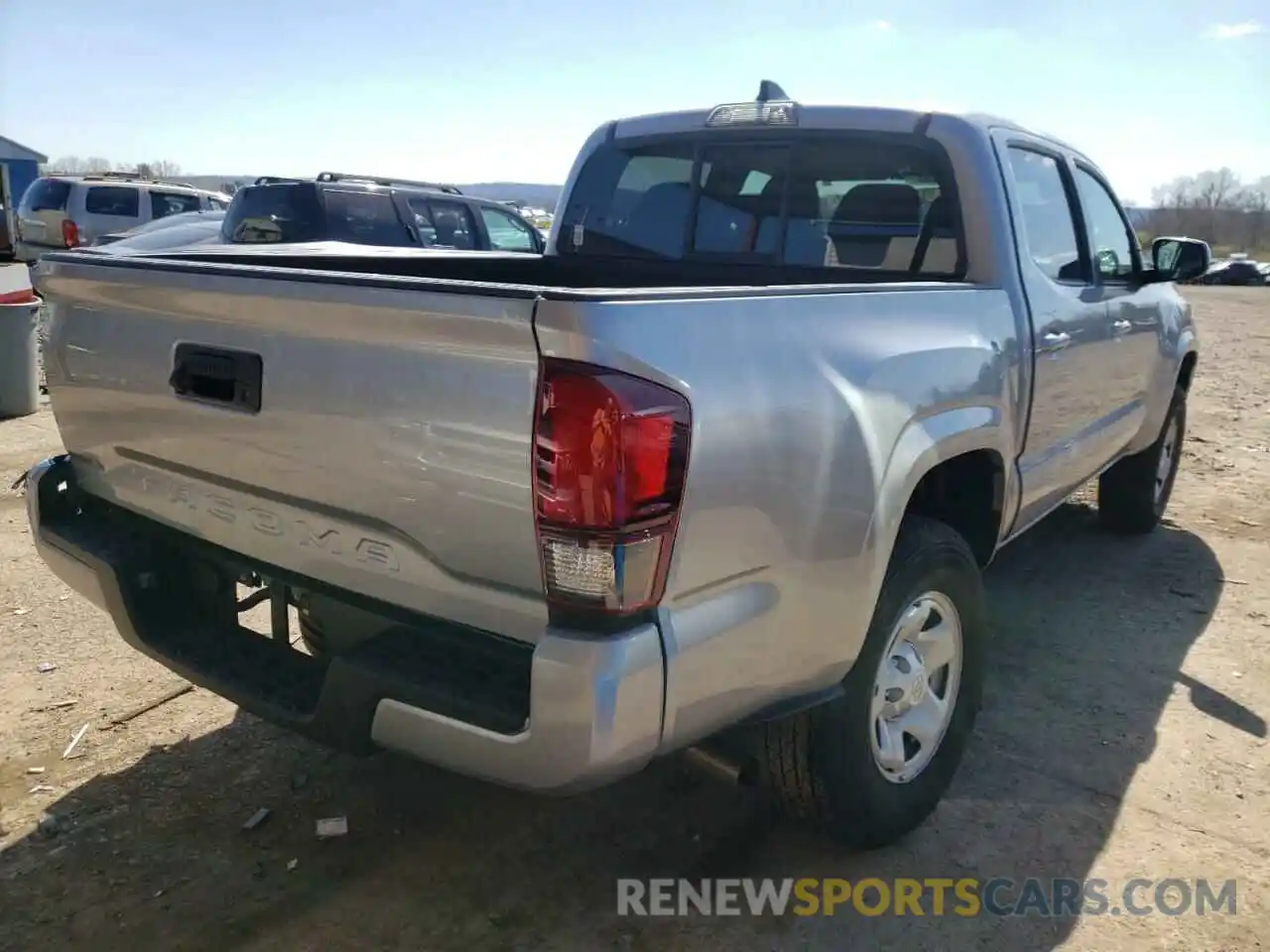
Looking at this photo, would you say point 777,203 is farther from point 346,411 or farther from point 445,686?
point 445,686

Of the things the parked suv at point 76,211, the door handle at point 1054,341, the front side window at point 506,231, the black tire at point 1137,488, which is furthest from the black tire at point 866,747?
the parked suv at point 76,211

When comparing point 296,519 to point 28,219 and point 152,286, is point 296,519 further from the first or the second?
point 28,219

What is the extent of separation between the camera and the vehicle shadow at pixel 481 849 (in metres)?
2.49

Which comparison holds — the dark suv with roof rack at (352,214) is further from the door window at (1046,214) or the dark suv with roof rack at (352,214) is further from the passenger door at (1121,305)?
the door window at (1046,214)

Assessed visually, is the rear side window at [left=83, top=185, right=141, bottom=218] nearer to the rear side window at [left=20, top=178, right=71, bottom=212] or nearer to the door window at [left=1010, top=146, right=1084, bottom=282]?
the rear side window at [left=20, top=178, right=71, bottom=212]

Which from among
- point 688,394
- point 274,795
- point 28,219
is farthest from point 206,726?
point 28,219

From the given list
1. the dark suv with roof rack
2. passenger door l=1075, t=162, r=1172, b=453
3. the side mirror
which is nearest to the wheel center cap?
passenger door l=1075, t=162, r=1172, b=453

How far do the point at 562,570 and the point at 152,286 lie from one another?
1306mm

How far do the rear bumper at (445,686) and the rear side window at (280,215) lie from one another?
8.55 metres

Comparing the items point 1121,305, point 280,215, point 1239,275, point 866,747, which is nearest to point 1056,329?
point 1121,305

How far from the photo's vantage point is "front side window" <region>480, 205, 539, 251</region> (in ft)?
40.0

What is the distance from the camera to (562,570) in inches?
74.4

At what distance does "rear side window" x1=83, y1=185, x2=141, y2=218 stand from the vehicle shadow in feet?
56.2

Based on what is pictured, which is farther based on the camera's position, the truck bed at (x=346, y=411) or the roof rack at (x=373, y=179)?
the roof rack at (x=373, y=179)
